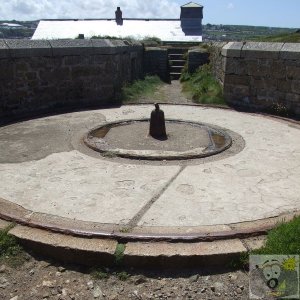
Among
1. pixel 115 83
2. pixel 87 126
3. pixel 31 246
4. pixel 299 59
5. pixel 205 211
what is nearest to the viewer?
pixel 31 246

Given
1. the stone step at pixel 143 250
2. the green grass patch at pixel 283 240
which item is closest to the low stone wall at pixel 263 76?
the green grass patch at pixel 283 240

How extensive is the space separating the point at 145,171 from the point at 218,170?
3.10ft

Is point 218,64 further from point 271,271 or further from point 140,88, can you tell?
point 271,271

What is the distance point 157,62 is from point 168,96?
2.97m

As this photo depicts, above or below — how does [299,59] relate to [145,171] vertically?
above

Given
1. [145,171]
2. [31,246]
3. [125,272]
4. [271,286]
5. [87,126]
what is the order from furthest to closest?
[87,126] → [145,171] → [31,246] → [125,272] → [271,286]

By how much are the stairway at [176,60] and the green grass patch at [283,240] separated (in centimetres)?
1025

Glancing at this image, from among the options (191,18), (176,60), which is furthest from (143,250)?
(191,18)

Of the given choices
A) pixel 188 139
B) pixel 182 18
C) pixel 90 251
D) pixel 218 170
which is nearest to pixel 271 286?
pixel 90 251

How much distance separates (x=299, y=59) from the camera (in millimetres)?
7484

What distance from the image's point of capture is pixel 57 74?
27.4 ft

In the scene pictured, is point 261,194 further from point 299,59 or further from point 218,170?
point 299,59

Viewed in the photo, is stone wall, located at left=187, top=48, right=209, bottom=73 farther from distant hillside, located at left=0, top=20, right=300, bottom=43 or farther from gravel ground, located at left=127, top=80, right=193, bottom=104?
distant hillside, located at left=0, top=20, right=300, bottom=43

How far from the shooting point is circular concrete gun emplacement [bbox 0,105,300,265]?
3.28 metres
